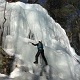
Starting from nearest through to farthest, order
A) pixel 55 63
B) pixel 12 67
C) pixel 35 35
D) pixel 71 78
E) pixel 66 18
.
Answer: pixel 12 67 → pixel 71 78 → pixel 55 63 → pixel 35 35 → pixel 66 18

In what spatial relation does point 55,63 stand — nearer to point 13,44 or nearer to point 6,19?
point 13,44

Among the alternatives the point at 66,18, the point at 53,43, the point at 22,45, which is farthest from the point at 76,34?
the point at 22,45

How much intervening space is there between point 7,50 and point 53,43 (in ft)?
11.6

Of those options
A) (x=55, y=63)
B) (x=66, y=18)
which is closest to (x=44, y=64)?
(x=55, y=63)

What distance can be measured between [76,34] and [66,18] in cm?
229

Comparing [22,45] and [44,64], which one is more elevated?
[22,45]

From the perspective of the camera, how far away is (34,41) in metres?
14.7

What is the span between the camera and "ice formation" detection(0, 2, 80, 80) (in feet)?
41.7

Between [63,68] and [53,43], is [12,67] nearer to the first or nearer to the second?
[63,68]

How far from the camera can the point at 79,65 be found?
15.0m

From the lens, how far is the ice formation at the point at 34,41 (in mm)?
12703

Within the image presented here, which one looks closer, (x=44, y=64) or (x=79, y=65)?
(x=44, y=64)

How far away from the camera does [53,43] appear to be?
51.7ft

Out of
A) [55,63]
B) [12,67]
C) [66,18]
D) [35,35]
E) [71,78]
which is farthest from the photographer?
[66,18]
